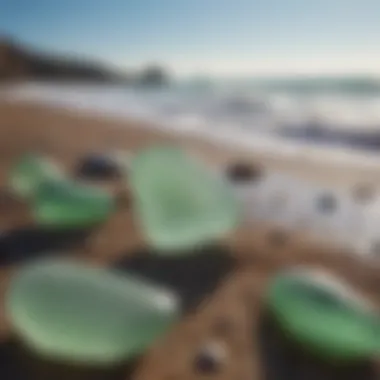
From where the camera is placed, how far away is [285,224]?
0.86 metres

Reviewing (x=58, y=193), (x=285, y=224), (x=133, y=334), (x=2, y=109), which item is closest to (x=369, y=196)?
(x=285, y=224)

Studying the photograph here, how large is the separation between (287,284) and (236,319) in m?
0.07

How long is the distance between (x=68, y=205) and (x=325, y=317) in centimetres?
36

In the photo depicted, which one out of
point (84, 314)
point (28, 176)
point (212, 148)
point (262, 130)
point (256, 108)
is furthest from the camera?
point (256, 108)

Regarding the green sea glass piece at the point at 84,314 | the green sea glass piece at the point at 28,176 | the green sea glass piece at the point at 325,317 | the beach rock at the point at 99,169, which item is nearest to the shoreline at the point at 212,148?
the beach rock at the point at 99,169

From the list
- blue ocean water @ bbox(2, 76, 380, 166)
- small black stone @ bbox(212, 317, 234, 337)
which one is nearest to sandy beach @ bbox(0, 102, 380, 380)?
small black stone @ bbox(212, 317, 234, 337)

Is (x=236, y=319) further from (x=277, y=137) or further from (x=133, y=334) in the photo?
(x=277, y=137)

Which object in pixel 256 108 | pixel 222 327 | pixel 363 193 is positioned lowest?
pixel 222 327

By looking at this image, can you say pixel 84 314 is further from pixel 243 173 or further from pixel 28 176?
pixel 243 173

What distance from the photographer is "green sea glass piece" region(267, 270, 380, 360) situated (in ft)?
1.78

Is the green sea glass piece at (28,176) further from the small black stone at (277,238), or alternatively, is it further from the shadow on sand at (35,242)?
the small black stone at (277,238)

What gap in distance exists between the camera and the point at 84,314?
52 centimetres

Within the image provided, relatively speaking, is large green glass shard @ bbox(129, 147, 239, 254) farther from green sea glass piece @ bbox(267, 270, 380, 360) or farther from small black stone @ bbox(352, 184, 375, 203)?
small black stone @ bbox(352, 184, 375, 203)

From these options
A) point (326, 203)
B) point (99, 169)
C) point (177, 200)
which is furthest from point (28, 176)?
point (326, 203)
